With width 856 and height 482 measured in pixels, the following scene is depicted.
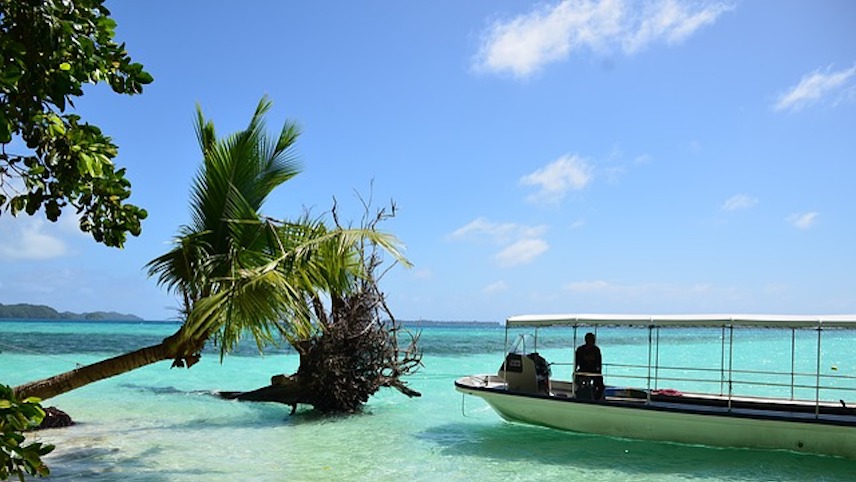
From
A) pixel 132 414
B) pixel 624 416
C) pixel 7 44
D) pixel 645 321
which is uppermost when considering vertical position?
pixel 7 44

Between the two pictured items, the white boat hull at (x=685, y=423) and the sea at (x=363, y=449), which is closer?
the sea at (x=363, y=449)

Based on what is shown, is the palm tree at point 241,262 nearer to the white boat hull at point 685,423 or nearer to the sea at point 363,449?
the sea at point 363,449

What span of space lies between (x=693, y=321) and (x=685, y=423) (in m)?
1.78

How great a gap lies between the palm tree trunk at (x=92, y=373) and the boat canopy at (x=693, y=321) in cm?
818

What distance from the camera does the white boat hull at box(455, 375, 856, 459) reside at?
12.2 metres

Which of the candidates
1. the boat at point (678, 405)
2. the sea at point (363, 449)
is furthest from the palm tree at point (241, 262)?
the boat at point (678, 405)

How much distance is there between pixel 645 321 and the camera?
44.7 ft

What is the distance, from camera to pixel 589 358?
13836 mm

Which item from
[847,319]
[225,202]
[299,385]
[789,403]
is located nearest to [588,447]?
[789,403]

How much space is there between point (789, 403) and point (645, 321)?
3.02m

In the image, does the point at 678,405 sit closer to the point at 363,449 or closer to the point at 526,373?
the point at 526,373

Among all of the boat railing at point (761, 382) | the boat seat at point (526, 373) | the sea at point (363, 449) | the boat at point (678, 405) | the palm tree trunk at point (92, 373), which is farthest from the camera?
the boat railing at point (761, 382)

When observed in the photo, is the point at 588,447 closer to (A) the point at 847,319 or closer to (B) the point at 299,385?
(A) the point at 847,319

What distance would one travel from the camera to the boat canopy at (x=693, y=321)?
487 inches
